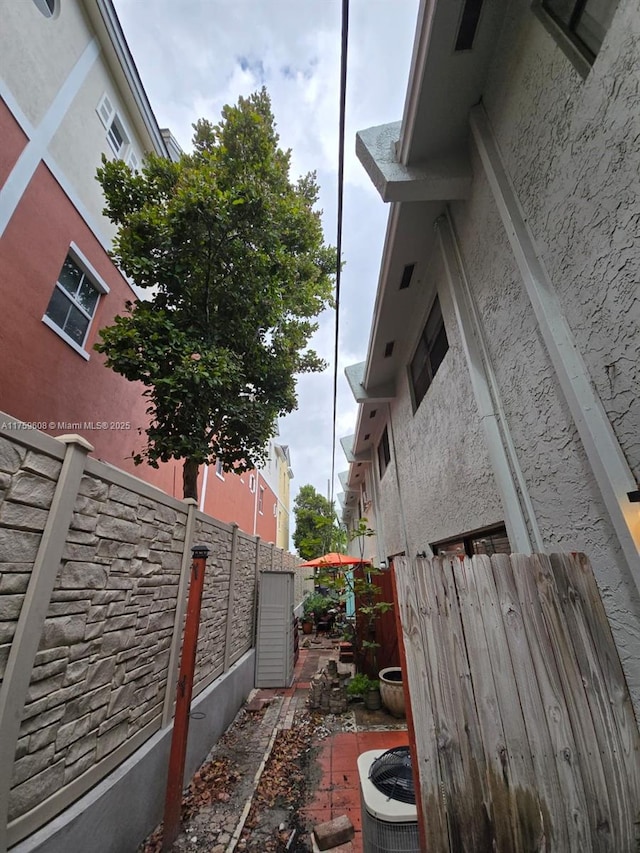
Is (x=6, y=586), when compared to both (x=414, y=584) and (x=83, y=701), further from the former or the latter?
(x=414, y=584)

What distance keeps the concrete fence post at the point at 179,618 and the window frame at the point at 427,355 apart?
351 centimetres

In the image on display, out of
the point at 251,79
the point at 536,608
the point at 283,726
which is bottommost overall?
the point at 283,726

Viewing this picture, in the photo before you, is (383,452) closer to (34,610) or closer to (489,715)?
(489,715)

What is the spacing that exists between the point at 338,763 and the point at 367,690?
157cm

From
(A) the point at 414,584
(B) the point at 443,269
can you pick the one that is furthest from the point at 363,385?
(A) the point at 414,584

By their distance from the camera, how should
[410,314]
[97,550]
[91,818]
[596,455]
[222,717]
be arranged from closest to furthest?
[596,455], [91,818], [97,550], [222,717], [410,314]

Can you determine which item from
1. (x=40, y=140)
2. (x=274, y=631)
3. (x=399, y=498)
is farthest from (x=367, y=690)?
(x=40, y=140)

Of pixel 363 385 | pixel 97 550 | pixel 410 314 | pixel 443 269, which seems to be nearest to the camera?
pixel 97 550

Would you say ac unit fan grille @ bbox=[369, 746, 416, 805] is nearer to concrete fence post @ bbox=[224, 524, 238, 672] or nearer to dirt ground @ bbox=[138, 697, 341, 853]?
dirt ground @ bbox=[138, 697, 341, 853]

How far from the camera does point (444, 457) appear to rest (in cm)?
417

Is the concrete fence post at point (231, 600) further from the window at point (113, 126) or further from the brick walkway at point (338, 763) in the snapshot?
the window at point (113, 126)

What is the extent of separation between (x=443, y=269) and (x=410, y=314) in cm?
129

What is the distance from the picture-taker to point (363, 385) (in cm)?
687

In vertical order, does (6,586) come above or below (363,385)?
below
